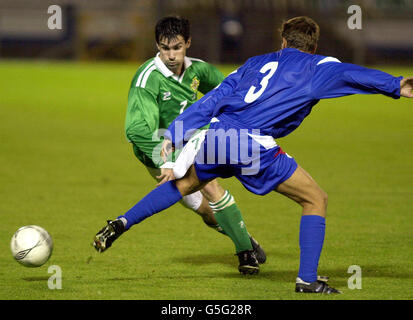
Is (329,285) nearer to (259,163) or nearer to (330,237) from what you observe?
(259,163)

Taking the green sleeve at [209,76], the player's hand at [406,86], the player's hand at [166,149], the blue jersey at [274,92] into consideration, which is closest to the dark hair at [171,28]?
the green sleeve at [209,76]

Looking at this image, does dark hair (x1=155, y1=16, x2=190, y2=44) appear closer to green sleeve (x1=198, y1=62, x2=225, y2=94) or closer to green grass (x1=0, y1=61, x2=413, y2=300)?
green sleeve (x1=198, y1=62, x2=225, y2=94)

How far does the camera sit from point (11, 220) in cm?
750

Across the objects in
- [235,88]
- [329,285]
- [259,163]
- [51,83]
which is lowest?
[329,285]

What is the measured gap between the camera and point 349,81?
15.7 feet

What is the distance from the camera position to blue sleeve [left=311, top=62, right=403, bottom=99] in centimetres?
470

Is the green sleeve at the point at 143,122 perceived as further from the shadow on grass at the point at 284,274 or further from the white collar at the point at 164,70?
the shadow on grass at the point at 284,274

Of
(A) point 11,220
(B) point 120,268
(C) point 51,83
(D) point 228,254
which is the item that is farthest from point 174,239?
(C) point 51,83

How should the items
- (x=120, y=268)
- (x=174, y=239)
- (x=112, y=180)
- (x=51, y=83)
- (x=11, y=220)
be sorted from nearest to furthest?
1. (x=120, y=268)
2. (x=174, y=239)
3. (x=11, y=220)
4. (x=112, y=180)
5. (x=51, y=83)

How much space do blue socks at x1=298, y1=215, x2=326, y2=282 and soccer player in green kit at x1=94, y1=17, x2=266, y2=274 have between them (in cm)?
81

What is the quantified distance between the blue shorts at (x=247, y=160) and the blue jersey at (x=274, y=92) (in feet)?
0.36

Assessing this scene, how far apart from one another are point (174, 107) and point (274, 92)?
56.2 inches

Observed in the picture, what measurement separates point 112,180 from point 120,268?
449cm

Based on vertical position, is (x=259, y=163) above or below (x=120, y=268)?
above
